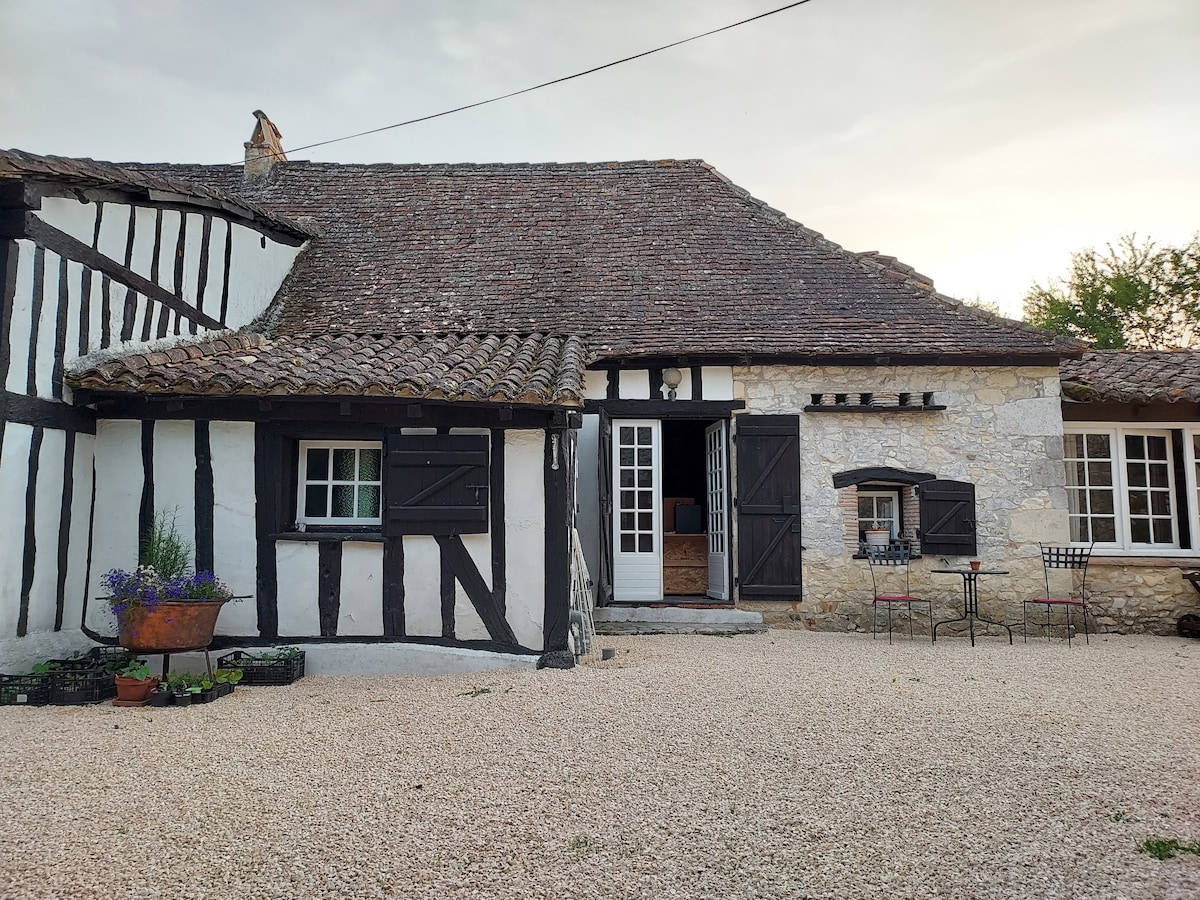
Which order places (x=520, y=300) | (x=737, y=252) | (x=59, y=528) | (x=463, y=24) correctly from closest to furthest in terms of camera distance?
(x=59, y=528) < (x=463, y=24) < (x=520, y=300) < (x=737, y=252)

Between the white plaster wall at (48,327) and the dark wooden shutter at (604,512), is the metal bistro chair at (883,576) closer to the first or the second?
the dark wooden shutter at (604,512)

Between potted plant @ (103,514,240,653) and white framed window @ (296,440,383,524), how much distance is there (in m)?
0.96

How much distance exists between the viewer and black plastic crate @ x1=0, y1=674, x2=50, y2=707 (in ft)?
15.0

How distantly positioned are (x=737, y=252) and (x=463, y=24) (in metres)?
3.80

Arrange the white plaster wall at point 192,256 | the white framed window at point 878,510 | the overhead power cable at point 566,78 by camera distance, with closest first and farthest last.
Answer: the overhead power cable at point 566,78 < the white plaster wall at point 192,256 < the white framed window at point 878,510

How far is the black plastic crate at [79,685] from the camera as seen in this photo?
464cm

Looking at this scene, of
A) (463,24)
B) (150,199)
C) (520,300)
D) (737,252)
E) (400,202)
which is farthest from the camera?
(400,202)

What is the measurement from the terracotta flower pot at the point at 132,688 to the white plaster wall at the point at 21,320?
6.60 feet

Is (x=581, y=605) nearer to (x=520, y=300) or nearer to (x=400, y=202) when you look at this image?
(x=520, y=300)

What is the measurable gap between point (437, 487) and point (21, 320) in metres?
2.89

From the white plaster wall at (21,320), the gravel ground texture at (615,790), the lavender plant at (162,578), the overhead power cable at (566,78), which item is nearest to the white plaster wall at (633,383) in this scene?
the overhead power cable at (566,78)

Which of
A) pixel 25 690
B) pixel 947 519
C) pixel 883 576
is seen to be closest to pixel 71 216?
pixel 25 690

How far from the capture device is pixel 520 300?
26.1ft

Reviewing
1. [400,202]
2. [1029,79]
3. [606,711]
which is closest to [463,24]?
[400,202]
